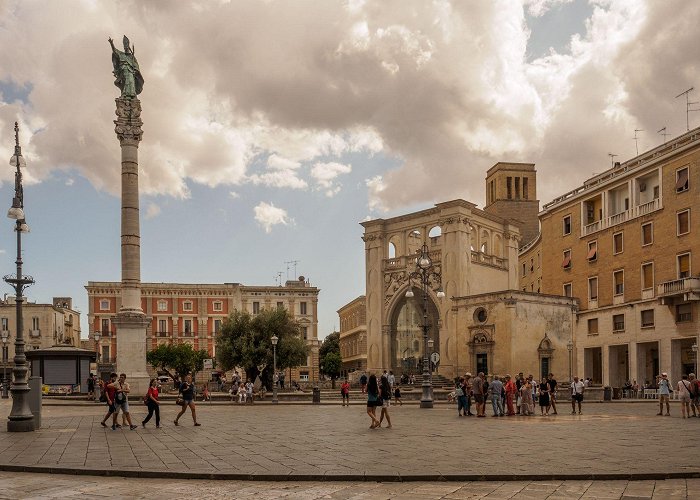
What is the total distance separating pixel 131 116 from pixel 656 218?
2885 cm

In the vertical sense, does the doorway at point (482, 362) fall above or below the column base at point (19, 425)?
below

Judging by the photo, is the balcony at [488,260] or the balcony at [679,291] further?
the balcony at [488,260]

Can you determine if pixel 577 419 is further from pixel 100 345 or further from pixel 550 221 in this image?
pixel 100 345

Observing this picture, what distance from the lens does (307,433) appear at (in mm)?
18750

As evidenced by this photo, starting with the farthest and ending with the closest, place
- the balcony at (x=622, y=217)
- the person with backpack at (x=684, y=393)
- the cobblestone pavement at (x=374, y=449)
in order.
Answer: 1. the balcony at (x=622, y=217)
2. the person with backpack at (x=684, y=393)
3. the cobblestone pavement at (x=374, y=449)

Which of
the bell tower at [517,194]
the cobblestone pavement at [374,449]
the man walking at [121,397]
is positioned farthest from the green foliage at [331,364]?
the man walking at [121,397]

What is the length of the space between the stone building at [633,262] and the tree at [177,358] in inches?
1456

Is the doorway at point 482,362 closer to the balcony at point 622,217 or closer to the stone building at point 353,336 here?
the balcony at point 622,217

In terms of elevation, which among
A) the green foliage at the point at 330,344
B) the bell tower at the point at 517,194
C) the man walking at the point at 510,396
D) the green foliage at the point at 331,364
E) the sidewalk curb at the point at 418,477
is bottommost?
the green foliage at the point at 331,364

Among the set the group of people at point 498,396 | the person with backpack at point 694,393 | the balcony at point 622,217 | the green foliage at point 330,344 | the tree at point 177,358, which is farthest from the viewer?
the green foliage at point 330,344

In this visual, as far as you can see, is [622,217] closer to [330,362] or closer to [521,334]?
[521,334]

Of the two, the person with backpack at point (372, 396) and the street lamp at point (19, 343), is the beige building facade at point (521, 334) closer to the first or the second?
the person with backpack at point (372, 396)

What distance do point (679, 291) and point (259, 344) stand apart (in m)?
28.0

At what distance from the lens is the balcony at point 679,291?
1587 inches
